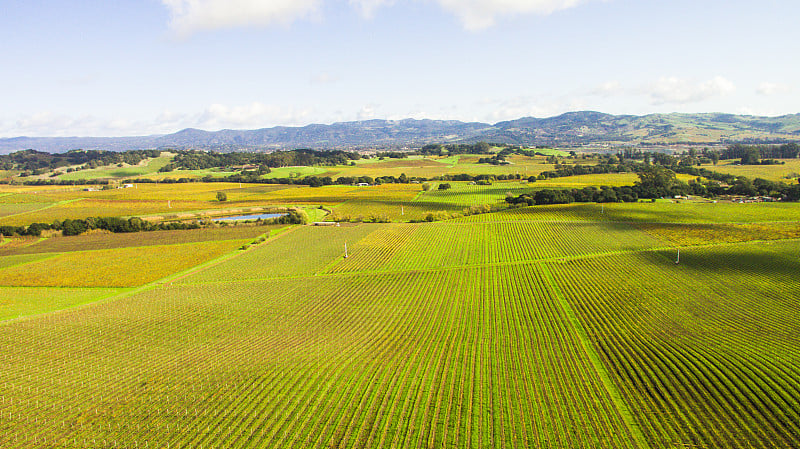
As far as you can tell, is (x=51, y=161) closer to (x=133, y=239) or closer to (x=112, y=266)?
(x=133, y=239)

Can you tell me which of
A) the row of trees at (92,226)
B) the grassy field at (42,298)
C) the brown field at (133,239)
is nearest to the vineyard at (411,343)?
the grassy field at (42,298)

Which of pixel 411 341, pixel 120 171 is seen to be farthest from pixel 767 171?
pixel 120 171

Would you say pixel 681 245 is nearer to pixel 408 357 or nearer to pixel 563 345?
pixel 563 345

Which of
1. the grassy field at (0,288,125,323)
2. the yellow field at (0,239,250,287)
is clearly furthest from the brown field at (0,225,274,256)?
the grassy field at (0,288,125,323)

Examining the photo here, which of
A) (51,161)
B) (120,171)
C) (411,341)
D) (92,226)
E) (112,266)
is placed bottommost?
(411,341)

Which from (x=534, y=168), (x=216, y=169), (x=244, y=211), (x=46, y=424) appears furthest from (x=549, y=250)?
(x=216, y=169)

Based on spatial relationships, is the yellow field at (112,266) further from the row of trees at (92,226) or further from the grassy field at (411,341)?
the row of trees at (92,226)

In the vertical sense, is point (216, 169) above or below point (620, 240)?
above
